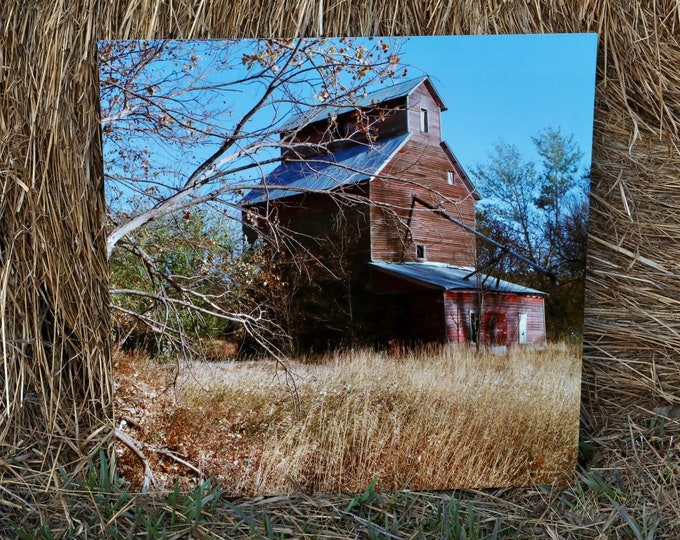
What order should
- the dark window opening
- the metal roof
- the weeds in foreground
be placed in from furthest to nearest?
1. the dark window opening
2. the metal roof
3. the weeds in foreground

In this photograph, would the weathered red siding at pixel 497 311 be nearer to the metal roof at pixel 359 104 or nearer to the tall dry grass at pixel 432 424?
the tall dry grass at pixel 432 424

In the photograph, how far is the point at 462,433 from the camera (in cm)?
225

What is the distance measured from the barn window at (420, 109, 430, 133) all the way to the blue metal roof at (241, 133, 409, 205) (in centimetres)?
6

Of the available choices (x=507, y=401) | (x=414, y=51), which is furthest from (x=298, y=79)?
(x=507, y=401)

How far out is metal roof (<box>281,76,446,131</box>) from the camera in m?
2.14

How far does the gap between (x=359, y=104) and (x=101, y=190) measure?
91cm

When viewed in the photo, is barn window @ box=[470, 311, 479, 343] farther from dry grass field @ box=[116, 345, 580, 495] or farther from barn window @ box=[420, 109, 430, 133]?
barn window @ box=[420, 109, 430, 133]

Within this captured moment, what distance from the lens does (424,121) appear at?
2.16 meters

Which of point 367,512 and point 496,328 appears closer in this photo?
point 367,512

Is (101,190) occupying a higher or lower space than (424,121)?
lower

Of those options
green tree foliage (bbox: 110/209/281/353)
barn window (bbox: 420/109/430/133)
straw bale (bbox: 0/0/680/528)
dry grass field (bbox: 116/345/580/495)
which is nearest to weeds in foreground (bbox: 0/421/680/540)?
dry grass field (bbox: 116/345/580/495)

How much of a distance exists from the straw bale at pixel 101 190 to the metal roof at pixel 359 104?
0.21 m

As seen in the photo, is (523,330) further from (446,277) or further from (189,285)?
(189,285)

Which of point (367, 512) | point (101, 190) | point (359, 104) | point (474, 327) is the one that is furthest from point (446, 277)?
point (101, 190)
